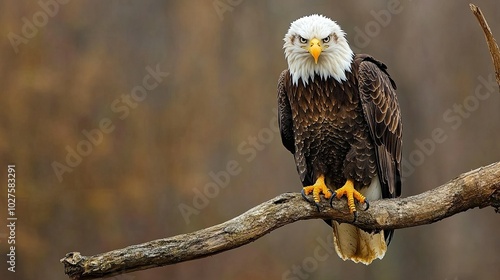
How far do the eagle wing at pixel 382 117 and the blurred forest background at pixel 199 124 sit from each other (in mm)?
2195

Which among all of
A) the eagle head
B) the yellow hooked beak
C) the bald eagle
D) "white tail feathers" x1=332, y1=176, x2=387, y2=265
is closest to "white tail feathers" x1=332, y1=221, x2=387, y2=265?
"white tail feathers" x1=332, y1=176, x2=387, y2=265

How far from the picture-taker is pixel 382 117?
13.4 ft

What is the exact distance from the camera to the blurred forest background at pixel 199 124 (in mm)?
6000

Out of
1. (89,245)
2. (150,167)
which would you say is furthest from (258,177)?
(89,245)

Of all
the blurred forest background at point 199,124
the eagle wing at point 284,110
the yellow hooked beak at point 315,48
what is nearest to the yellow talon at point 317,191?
the eagle wing at point 284,110

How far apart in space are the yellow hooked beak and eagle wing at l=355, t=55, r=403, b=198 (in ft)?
1.18

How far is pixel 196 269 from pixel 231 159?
43.1 inches

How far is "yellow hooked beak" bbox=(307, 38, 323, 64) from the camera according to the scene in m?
3.80

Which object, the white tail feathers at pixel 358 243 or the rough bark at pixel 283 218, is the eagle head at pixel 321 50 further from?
the white tail feathers at pixel 358 243

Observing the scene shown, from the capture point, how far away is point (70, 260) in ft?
9.40

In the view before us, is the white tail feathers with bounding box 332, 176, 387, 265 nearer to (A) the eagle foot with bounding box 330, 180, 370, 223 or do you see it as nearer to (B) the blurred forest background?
(A) the eagle foot with bounding box 330, 180, 370, 223

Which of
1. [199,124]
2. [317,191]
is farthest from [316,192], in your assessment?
[199,124]

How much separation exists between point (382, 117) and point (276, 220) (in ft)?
3.67

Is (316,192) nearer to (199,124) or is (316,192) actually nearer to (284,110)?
(284,110)
